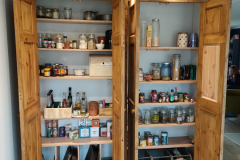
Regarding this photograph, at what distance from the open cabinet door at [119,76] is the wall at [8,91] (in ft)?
3.57

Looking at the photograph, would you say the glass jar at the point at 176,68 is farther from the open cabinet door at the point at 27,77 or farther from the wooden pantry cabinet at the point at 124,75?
the open cabinet door at the point at 27,77

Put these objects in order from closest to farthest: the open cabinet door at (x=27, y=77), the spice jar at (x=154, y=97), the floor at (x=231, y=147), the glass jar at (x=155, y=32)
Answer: the open cabinet door at (x=27, y=77), the glass jar at (x=155, y=32), the spice jar at (x=154, y=97), the floor at (x=231, y=147)

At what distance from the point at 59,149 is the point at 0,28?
5.55ft

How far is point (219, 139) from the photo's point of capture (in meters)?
2.24

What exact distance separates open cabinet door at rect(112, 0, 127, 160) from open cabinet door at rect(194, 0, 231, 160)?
0.94m

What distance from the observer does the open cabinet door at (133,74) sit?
2373mm

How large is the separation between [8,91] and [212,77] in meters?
2.12

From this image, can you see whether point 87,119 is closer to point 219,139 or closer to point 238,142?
point 219,139

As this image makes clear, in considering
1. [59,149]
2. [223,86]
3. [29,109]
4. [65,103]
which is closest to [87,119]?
[65,103]

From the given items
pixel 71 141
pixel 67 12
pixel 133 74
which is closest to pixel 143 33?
pixel 133 74

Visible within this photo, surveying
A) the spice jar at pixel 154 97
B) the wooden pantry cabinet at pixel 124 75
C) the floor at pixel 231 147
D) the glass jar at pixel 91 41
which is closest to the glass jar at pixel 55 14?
the wooden pantry cabinet at pixel 124 75

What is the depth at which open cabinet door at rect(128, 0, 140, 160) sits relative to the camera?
237cm

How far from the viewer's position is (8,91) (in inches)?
84.3

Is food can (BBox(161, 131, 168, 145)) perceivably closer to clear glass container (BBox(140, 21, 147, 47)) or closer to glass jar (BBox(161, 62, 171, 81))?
glass jar (BBox(161, 62, 171, 81))
